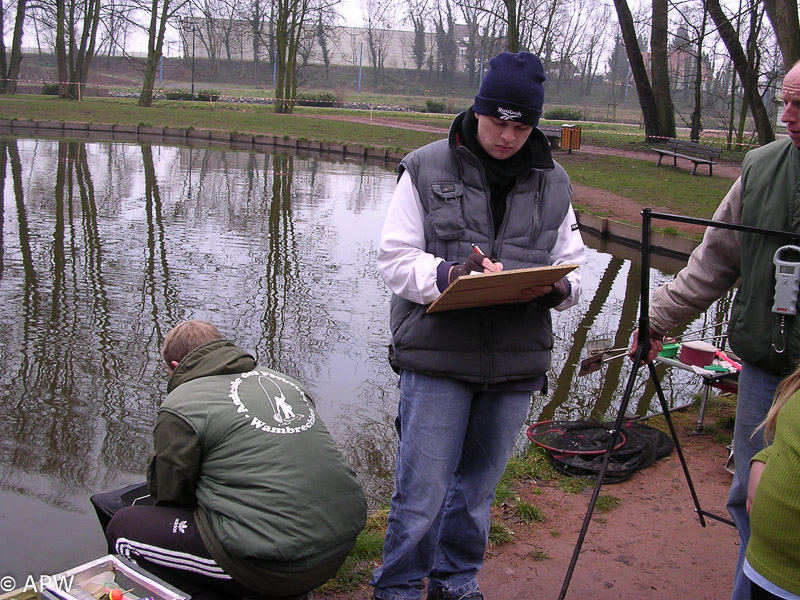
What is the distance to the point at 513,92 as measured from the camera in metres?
2.75

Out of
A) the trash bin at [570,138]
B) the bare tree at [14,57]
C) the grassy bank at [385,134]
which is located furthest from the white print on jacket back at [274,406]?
the bare tree at [14,57]

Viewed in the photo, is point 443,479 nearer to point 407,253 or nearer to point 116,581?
point 407,253

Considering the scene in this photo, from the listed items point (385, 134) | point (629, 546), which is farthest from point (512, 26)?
point (629, 546)

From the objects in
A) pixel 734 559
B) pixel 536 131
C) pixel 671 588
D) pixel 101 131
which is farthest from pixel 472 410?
pixel 101 131

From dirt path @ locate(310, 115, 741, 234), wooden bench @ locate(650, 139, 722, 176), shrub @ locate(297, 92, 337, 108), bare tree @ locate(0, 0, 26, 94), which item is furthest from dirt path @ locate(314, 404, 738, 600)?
shrub @ locate(297, 92, 337, 108)

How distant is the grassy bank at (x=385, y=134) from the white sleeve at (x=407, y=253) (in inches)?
492

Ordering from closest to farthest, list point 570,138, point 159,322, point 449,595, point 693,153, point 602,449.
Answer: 1. point 449,595
2. point 602,449
3. point 159,322
4. point 693,153
5. point 570,138

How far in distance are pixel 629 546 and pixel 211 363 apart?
2031 millimetres

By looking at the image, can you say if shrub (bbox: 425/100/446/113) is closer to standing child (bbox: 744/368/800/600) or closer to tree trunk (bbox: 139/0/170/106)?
tree trunk (bbox: 139/0/170/106)

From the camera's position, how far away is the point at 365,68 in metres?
84.8

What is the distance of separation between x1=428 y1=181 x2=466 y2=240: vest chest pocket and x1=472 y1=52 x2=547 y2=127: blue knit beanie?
0.88 ft

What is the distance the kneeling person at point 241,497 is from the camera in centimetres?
278

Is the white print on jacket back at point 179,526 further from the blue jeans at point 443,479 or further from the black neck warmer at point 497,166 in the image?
the black neck warmer at point 497,166

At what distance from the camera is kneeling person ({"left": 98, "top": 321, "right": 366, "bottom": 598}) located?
2775mm
